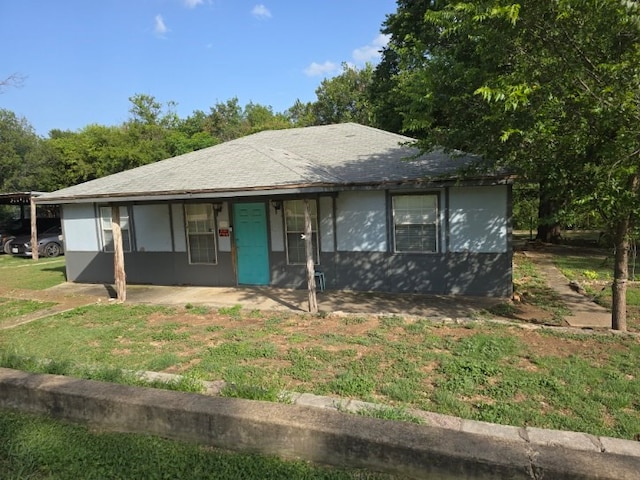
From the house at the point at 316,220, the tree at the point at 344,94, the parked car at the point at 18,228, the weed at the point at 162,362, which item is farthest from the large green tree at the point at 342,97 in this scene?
the weed at the point at 162,362

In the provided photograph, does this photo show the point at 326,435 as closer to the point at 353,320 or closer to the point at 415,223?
the point at 353,320

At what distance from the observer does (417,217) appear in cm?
902

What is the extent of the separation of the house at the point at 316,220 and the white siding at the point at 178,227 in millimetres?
29

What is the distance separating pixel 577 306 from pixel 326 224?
5.16 m

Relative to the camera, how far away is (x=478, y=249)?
8.62 m

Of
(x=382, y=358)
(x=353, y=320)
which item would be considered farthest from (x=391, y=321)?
(x=382, y=358)

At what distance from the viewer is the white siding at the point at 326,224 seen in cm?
959

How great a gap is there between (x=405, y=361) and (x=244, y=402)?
2.59 m

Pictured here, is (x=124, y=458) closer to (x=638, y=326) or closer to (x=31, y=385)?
(x=31, y=385)

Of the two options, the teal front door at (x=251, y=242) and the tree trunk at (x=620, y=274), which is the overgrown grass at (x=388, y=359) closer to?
the tree trunk at (x=620, y=274)

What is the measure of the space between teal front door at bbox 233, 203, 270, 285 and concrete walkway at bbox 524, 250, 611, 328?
6332mm

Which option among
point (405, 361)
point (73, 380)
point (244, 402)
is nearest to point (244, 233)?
point (405, 361)

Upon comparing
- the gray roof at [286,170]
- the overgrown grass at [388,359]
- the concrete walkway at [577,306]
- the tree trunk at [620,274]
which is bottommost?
the concrete walkway at [577,306]

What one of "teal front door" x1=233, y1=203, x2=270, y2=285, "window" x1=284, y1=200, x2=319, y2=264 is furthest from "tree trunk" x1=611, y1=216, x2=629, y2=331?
"teal front door" x1=233, y1=203, x2=270, y2=285
